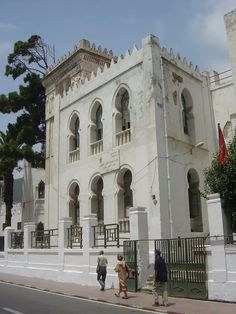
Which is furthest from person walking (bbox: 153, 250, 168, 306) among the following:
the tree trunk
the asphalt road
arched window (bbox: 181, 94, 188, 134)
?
the tree trunk

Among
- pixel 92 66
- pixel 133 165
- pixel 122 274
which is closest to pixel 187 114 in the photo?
pixel 133 165

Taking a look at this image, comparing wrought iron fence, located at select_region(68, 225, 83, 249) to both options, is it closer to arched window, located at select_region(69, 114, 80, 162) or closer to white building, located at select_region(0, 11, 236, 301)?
white building, located at select_region(0, 11, 236, 301)

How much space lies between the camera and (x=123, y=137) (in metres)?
20.6

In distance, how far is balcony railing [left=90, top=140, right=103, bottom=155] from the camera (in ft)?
72.2

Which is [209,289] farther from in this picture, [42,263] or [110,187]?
[42,263]

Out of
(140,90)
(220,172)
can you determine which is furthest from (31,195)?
(220,172)

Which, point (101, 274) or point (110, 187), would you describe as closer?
point (101, 274)

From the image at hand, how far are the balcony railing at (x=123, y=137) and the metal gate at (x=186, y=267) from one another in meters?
6.58

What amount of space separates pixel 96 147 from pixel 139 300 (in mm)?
10271

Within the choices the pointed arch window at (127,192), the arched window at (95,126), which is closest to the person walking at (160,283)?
the pointed arch window at (127,192)

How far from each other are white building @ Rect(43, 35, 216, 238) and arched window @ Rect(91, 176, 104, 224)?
2.0 inches

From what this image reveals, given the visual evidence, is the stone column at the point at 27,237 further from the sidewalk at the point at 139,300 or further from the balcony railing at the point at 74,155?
the balcony railing at the point at 74,155

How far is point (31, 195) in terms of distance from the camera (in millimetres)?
34156

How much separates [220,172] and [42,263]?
1045cm
